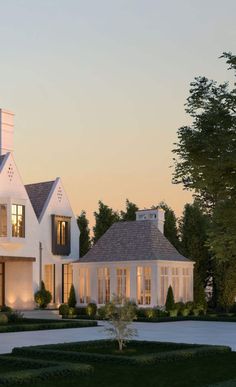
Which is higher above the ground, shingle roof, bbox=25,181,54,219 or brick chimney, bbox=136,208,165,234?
shingle roof, bbox=25,181,54,219

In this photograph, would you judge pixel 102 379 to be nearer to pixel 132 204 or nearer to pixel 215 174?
pixel 215 174

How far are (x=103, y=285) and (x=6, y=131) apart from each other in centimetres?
1132

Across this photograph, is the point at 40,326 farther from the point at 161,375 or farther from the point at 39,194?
the point at 39,194

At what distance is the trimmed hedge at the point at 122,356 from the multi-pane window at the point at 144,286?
68.2ft

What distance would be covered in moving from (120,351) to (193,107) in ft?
22.1

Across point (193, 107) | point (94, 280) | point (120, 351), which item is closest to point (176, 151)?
point (193, 107)

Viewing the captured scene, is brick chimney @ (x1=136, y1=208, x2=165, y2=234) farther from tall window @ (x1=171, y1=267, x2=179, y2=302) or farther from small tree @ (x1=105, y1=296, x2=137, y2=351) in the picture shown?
small tree @ (x1=105, y1=296, x2=137, y2=351)

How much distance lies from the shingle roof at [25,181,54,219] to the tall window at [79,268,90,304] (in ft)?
15.0

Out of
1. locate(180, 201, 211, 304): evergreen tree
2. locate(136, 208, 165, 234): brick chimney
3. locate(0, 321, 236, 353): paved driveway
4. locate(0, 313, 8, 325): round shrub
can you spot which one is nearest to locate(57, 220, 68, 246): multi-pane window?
locate(136, 208, 165, 234): brick chimney

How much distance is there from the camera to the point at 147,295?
1588 inches

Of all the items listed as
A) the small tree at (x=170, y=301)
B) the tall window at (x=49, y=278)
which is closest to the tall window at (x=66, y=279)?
the tall window at (x=49, y=278)

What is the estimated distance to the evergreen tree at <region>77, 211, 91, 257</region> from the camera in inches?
1959

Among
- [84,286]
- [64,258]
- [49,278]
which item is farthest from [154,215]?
[49,278]

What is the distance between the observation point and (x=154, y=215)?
1807 inches
